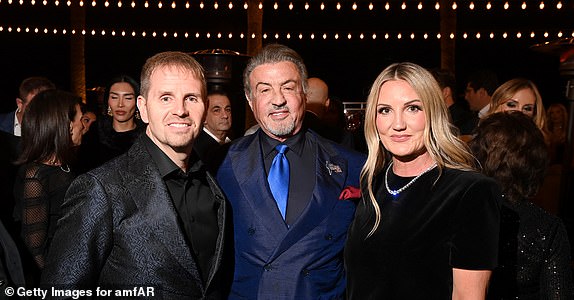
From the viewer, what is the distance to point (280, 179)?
9.25ft

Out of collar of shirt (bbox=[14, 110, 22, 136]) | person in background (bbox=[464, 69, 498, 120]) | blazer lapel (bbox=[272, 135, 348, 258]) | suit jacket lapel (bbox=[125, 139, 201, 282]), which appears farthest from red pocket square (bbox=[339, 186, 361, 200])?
collar of shirt (bbox=[14, 110, 22, 136])

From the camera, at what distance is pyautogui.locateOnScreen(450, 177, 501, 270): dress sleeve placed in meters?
2.04

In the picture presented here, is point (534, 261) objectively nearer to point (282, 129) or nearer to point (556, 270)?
point (556, 270)

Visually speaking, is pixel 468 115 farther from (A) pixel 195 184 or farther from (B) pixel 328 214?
(A) pixel 195 184

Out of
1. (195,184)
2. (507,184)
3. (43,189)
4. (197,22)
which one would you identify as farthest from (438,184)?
(197,22)

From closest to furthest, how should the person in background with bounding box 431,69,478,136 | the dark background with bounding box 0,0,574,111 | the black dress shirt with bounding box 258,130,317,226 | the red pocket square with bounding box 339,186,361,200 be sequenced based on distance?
the red pocket square with bounding box 339,186,361,200
the black dress shirt with bounding box 258,130,317,226
the person in background with bounding box 431,69,478,136
the dark background with bounding box 0,0,574,111

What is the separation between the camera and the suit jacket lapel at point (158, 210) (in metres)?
2.20

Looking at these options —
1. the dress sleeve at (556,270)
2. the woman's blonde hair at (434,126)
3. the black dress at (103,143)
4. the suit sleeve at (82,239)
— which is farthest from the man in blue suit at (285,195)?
the black dress at (103,143)

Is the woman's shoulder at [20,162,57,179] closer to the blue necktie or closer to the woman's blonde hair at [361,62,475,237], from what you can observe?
the blue necktie

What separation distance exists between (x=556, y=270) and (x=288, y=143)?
1.25 m

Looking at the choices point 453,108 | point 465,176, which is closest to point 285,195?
point 465,176

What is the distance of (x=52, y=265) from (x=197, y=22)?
14.7 m

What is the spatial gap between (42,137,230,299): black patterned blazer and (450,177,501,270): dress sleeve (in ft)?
2.88

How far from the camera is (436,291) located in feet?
6.95
